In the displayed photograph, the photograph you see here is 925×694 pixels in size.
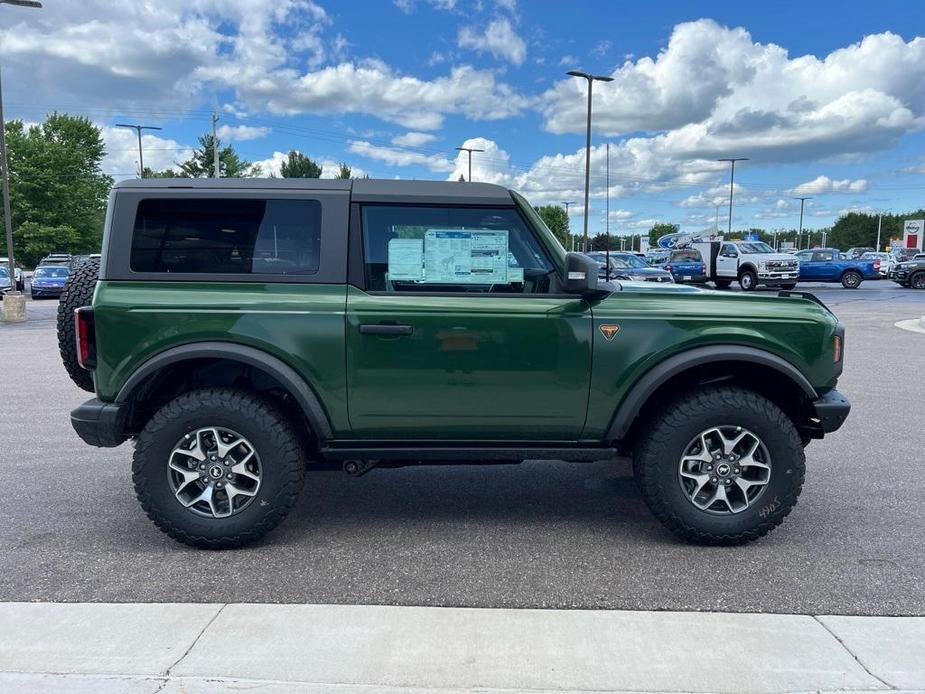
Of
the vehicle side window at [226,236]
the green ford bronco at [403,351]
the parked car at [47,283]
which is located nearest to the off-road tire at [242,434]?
the green ford bronco at [403,351]

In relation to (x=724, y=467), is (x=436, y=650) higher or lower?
lower

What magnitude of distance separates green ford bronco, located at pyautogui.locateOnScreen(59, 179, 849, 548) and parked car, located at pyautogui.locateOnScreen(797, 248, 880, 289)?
29.7m

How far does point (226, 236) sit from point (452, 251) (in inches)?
47.3

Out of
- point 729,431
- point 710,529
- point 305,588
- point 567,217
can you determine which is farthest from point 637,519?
point 567,217

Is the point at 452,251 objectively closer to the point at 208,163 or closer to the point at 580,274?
the point at 580,274

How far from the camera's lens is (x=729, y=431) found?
3.68 m

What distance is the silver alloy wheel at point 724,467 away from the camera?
3660mm

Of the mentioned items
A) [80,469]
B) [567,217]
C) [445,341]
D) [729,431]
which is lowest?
[80,469]

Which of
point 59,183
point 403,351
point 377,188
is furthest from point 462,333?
point 59,183

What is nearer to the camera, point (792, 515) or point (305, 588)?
point (305, 588)

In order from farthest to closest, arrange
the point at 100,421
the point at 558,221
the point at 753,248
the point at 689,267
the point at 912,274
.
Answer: the point at 558,221
the point at 689,267
the point at 912,274
the point at 753,248
the point at 100,421

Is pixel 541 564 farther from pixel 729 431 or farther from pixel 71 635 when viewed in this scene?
pixel 71 635

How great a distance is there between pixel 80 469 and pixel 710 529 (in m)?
4.40

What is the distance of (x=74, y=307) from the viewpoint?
12.9ft
